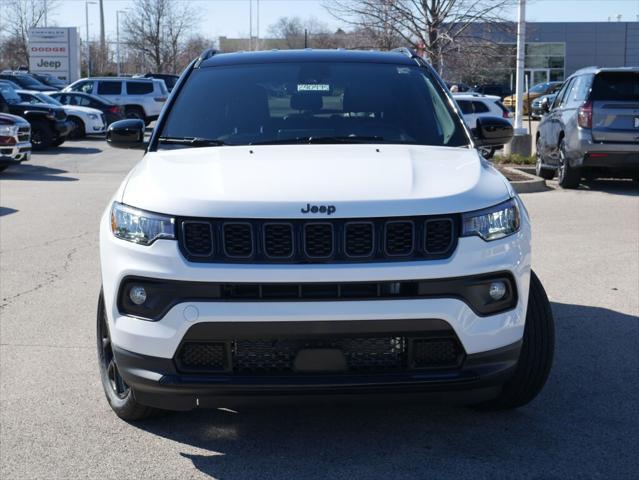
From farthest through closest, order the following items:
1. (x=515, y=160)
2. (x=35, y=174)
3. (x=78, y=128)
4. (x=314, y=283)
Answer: (x=78, y=128)
(x=35, y=174)
(x=515, y=160)
(x=314, y=283)

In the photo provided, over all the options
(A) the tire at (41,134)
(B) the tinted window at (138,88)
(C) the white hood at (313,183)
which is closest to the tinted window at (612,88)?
(C) the white hood at (313,183)

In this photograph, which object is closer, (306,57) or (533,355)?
(533,355)

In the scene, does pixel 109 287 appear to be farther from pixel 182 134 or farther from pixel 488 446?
pixel 488 446

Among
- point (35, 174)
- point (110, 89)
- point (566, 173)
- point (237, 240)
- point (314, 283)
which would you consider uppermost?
point (110, 89)

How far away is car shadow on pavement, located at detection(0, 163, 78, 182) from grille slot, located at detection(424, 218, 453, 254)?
14963 millimetres

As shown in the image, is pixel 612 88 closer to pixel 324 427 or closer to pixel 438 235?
pixel 324 427

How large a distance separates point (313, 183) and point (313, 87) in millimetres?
1541

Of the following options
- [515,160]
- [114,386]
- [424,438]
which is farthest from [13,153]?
[424,438]

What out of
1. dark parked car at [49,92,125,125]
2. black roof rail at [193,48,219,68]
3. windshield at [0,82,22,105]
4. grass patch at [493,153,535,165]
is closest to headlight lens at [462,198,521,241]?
black roof rail at [193,48,219,68]

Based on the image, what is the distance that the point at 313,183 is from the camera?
393 cm

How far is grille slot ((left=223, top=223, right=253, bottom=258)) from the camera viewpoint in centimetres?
375

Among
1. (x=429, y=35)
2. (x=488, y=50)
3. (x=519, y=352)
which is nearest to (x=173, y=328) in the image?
(x=519, y=352)

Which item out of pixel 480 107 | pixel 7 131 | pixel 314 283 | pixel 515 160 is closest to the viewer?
pixel 314 283

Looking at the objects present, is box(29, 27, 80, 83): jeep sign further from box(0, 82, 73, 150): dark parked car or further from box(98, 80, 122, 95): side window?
box(0, 82, 73, 150): dark parked car
